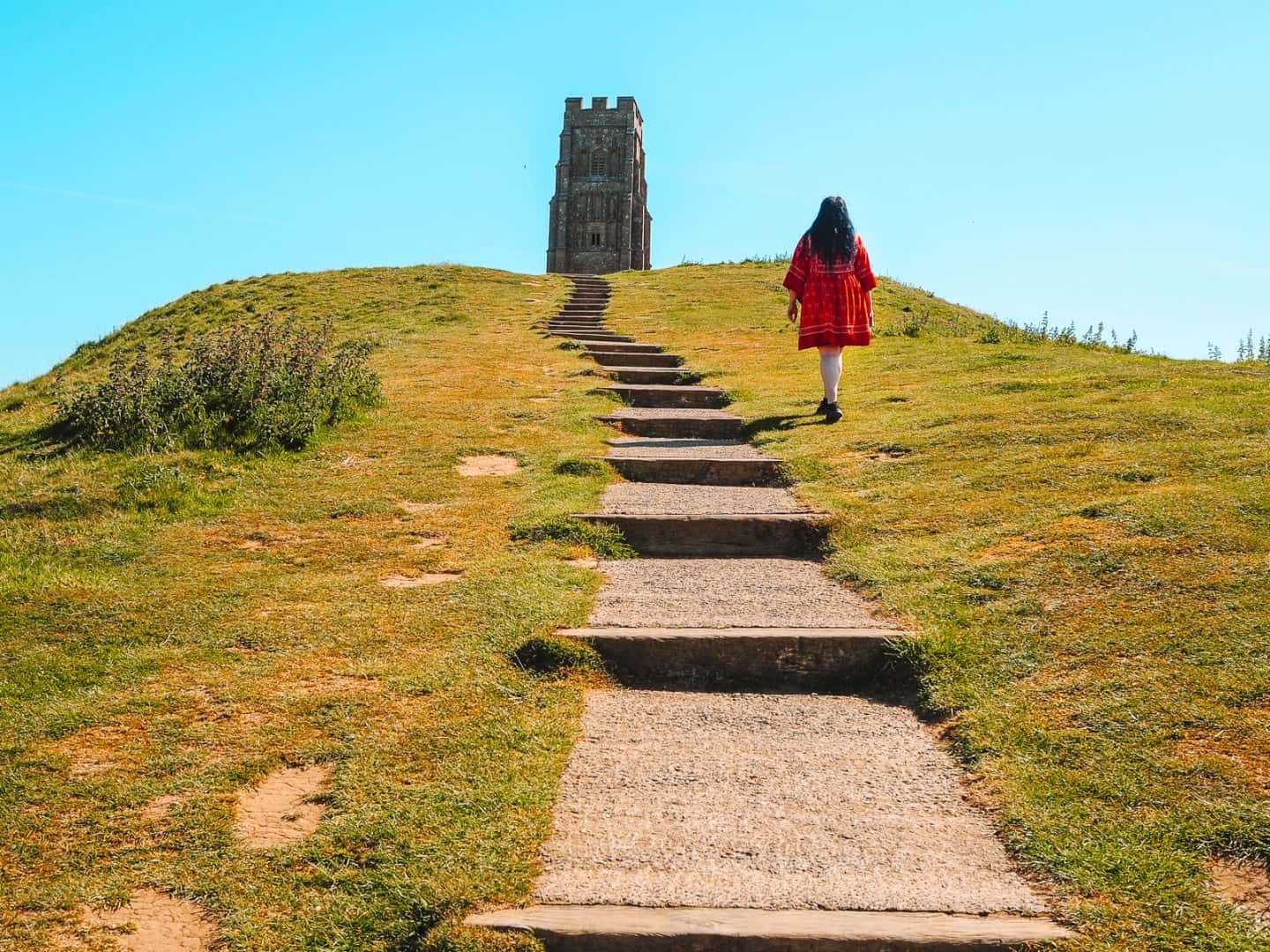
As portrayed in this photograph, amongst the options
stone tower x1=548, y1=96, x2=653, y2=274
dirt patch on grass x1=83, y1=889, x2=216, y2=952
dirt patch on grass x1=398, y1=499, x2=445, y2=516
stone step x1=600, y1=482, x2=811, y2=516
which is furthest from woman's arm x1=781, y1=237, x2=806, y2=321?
stone tower x1=548, y1=96, x2=653, y2=274

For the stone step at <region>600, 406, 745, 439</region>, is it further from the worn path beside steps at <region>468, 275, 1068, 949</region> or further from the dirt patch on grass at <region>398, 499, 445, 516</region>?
the worn path beside steps at <region>468, 275, 1068, 949</region>

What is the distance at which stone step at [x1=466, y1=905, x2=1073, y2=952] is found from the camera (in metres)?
2.48

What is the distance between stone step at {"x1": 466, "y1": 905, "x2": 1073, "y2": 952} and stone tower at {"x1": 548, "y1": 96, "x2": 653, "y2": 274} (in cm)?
5774

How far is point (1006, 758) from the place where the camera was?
335 cm

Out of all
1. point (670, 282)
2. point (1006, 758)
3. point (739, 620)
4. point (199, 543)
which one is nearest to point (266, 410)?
point (199, 543)

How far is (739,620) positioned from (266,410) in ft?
17.0

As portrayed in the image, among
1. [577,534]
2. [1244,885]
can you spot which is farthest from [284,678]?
[1244,885]

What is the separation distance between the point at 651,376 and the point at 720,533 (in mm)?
6763

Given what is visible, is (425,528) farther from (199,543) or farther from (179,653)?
(179,653)

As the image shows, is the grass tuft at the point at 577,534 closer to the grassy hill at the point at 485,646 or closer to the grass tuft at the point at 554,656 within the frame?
the grassy hill at the point at 485,646

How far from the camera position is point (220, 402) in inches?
338

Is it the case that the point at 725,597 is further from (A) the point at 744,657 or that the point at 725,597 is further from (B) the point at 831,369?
(B) the point at 831,369

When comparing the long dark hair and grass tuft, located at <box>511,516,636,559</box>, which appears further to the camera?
the long dark hair

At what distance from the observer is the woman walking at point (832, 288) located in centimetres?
970
